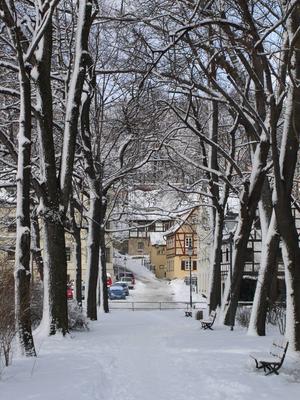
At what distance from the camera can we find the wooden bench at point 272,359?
10.2 meters

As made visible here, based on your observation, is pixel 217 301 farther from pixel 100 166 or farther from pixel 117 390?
pixel 117 390

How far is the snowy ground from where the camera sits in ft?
28.8

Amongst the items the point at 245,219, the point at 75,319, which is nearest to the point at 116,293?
the point at 75,319

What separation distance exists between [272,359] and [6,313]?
15.4 ft

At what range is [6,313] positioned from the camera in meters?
11.3

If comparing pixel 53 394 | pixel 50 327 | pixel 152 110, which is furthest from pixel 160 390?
pixel 152 110

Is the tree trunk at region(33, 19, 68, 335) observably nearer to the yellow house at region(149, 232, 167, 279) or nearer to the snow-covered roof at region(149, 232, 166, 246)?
the snow-covered roof at region(149, 232, 166, 246)

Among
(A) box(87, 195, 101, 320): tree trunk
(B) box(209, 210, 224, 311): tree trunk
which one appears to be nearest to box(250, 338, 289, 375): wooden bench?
(B) box(209, 210, 224, 311): tree trunk

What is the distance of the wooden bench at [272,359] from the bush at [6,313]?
408 centimetres

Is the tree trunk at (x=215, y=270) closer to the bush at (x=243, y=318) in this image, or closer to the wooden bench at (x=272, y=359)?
the bush at (x=243, y=318)

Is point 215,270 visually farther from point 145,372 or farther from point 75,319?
point 145,372

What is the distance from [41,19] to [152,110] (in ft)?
18.1

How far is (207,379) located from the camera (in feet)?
32.9

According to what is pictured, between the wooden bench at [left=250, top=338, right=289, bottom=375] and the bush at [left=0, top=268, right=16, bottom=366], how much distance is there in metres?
4.08
